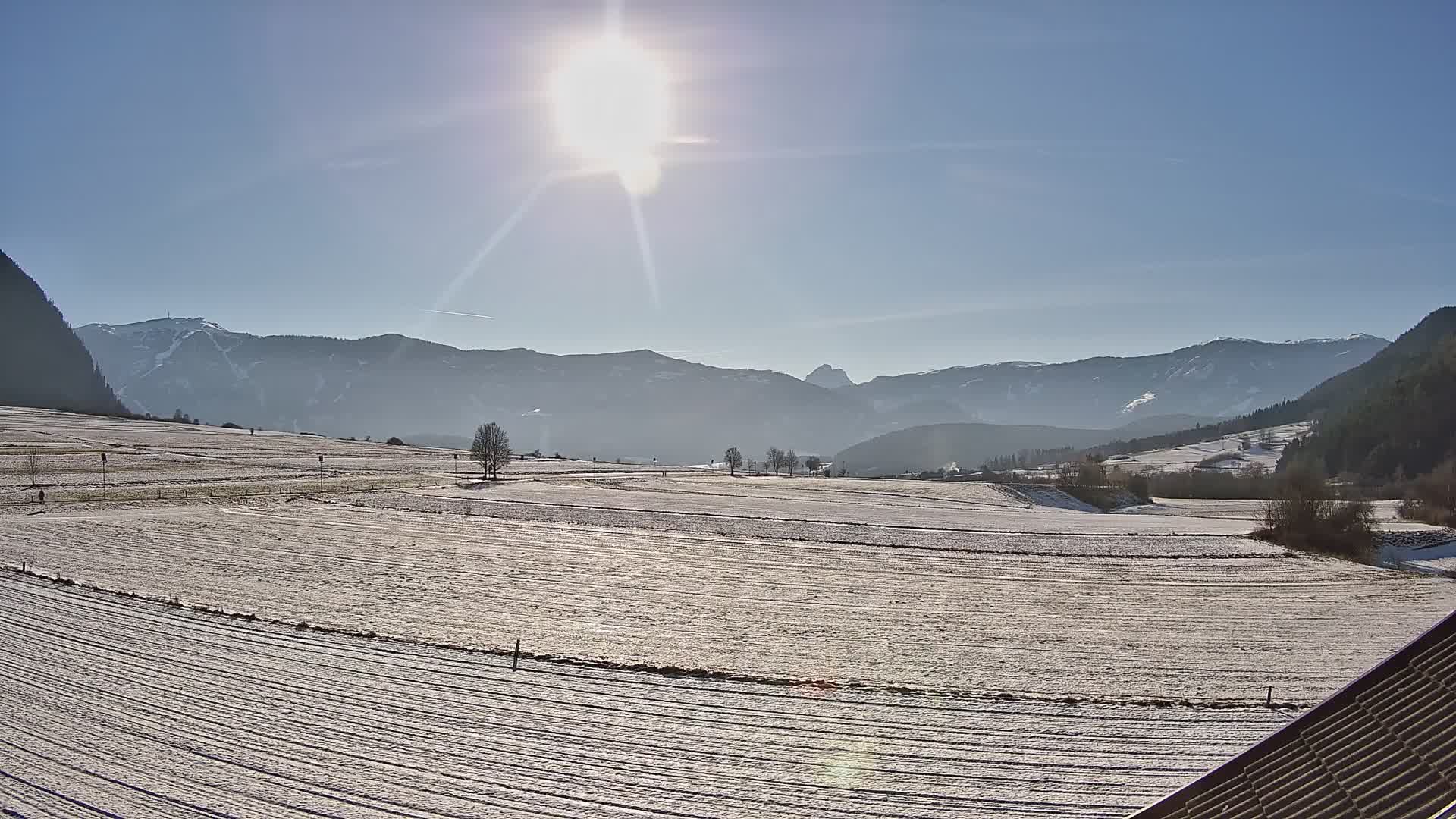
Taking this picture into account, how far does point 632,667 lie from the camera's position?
20.3 metres

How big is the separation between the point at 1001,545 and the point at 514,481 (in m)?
62.1

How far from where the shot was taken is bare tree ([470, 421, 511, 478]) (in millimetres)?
97500

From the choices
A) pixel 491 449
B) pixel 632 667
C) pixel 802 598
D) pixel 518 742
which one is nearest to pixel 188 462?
pixel 491 449

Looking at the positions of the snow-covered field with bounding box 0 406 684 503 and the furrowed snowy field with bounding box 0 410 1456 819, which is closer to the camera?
the furrowed snowy field with bounding box 0 410 1456 819

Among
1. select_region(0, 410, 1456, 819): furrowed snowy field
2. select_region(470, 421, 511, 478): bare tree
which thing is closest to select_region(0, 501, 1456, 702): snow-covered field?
select_region(0, 410, 1456, 819): furrowed snowy field

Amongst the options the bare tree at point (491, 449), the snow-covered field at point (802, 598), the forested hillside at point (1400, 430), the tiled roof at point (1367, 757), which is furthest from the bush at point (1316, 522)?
the forested hillside at point (1400, 430)

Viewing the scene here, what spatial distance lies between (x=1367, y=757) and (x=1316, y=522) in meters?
64.1

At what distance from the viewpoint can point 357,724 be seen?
15.7 meters

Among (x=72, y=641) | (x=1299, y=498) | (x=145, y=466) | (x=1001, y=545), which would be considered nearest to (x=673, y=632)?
(x=72, y=641)

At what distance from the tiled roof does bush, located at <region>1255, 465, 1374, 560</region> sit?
194 ft

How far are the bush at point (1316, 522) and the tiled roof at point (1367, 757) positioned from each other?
5922 centimetres

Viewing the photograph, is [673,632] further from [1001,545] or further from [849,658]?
[1001,545]

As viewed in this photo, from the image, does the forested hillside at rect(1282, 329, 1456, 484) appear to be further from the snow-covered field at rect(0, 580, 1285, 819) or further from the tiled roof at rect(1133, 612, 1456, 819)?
the tiled roof at rect(1133, 612, 1456, 819)

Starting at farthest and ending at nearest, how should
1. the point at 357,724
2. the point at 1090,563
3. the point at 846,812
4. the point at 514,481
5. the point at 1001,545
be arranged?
the point at 514,481 → the point at 1001,545 → the point at 1090,563 → the point at 357,724 → the point at 846,812
